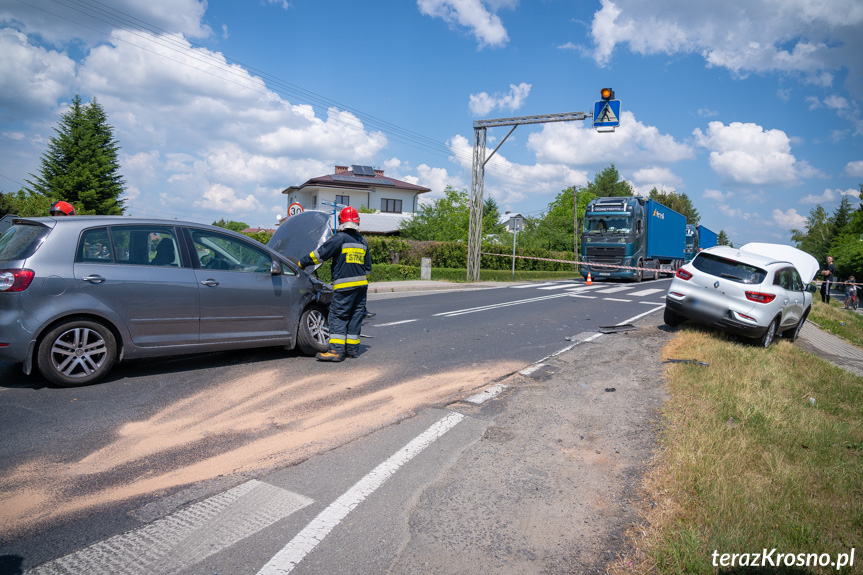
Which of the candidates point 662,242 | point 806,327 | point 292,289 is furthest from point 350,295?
point 662,242

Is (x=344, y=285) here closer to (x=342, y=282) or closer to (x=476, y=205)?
(x=342, y=282)

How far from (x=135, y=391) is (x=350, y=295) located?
8.48 feet

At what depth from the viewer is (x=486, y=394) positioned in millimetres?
5637

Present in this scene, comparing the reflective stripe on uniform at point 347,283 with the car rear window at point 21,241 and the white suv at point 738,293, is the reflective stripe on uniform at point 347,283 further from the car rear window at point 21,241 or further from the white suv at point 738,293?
the white suv at point 738,293

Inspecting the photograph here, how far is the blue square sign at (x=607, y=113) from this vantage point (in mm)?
17281

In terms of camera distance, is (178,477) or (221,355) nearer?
(178,477)

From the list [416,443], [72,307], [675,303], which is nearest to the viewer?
[416,443]

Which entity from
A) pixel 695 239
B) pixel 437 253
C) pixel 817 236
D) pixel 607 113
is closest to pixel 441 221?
pixel 437 253

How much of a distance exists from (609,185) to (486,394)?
310 ft

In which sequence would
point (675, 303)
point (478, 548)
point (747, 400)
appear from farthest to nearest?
point (675, 303) → point (747, 400) → point (478, 548)

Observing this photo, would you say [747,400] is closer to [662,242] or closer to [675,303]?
[675,303]

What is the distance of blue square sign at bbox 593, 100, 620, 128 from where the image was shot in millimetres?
17281

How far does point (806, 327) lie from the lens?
48.6ft

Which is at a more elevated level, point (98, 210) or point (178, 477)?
point (98, 210)
